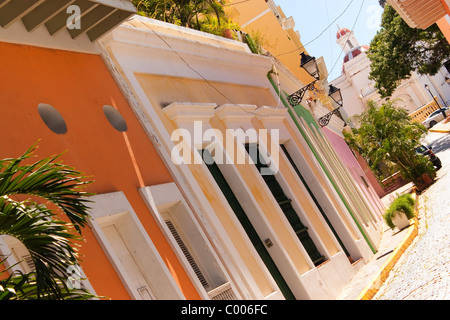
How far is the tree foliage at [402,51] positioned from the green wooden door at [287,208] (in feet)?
75.7

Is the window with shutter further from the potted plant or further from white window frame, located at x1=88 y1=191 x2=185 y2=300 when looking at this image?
the potted plant

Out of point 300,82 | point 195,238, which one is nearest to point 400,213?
point 300,82

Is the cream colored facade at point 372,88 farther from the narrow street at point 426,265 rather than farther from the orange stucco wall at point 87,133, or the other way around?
the orange stucco wall at point 87,133

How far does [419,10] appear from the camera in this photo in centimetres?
1584

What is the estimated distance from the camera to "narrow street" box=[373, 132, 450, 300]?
8.30 m

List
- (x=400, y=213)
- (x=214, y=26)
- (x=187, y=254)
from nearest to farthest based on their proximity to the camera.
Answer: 1. (x=187, y=254)
2. (x=214, y=26)
3. (x=400, y=213)

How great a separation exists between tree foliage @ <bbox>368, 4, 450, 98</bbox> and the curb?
64.7 ft

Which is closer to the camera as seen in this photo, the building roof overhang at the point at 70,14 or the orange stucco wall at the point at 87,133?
the orange stucco wall at the point at 87,133

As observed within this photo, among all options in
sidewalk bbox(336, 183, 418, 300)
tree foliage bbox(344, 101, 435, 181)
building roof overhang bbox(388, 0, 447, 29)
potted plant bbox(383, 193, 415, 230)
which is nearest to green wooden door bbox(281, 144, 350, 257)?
sidewalk bbox(336, 183, 418, 300)

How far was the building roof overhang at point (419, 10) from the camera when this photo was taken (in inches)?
595

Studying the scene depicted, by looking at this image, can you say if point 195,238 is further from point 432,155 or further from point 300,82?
point 432,155

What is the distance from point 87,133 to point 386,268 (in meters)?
7.22

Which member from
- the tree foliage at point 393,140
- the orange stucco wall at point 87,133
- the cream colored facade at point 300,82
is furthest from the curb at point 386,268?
the tree foliage at point 393,140
